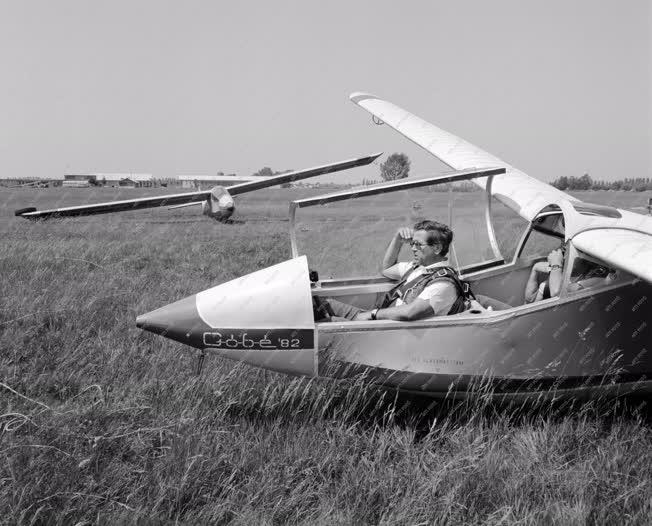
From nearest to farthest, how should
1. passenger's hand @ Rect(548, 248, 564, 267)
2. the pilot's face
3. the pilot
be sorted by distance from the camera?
the pilot, the pilot's face, passenger's hand @ Rect(548, 248, 564, 267)

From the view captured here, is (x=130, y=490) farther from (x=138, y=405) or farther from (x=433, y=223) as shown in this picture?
(x=433, y=223)

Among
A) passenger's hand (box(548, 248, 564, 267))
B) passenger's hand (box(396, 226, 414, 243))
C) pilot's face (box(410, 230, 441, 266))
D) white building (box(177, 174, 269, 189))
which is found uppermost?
white building (box(177, 174, 269, 189))

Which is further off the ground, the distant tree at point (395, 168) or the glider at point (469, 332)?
the distant tree at point (395, 168)

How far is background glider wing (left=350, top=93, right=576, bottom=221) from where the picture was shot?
20.5 feet

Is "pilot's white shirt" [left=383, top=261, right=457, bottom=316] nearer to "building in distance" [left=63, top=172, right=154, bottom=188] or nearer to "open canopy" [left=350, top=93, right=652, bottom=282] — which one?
"open canopy" [left=350, top=93, right=652, bottom=282]

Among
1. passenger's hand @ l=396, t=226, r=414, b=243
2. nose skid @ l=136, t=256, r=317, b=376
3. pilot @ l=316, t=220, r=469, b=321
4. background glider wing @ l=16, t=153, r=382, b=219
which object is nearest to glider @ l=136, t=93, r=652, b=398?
nose skid @ l=136, t=256, r=317, b=376

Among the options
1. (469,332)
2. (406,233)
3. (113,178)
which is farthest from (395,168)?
(113,178)

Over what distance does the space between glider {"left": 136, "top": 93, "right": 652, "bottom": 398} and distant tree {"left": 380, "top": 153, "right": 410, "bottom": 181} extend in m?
0.79

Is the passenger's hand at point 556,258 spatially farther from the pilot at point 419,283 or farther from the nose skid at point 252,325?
the nose skid at point 252,325

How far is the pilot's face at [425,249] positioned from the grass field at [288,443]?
1.15ft

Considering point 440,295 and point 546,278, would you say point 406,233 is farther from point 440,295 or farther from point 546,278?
point 546,278

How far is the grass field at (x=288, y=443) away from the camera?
2.90 meters

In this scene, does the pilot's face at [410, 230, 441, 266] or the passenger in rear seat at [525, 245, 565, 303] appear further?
the passenger in rear seat at [525, 245, 565, 303]

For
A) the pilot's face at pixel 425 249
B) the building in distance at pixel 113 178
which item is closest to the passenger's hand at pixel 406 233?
the pilot's face at pixel 425 249
